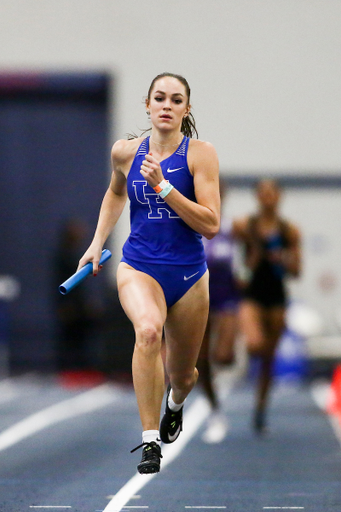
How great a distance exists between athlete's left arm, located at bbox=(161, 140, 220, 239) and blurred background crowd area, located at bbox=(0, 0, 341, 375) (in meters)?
9.59

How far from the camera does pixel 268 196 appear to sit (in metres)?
8.15

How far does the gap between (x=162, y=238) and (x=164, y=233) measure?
0.03m

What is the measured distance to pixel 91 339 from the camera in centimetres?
1411

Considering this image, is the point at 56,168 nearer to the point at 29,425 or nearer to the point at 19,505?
the point at 29,425

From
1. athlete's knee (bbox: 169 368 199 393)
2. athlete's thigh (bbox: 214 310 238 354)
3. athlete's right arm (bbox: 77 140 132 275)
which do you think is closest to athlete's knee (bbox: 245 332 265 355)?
athlete's thigh (bbox: 214 310 238 354)

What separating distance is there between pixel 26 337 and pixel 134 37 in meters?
5.26

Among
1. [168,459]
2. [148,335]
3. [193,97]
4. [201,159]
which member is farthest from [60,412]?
[193,97]

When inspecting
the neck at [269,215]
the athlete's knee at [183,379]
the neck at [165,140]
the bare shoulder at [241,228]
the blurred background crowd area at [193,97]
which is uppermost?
the blurred background crowd area at [193,97]

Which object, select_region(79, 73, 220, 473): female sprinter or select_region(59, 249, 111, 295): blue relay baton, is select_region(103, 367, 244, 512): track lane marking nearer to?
select_region(79, 73, 220, 473): female sprinter

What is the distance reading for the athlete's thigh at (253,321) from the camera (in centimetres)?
810

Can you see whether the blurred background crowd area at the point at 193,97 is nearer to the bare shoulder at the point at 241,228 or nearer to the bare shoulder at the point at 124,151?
the bare shoulder at the point at 241,228

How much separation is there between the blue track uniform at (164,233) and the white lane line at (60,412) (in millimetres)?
3386

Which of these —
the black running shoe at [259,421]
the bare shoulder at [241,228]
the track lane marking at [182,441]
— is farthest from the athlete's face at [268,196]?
the track lane marking at [182,441]

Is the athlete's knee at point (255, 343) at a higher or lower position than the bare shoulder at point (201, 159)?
lower
